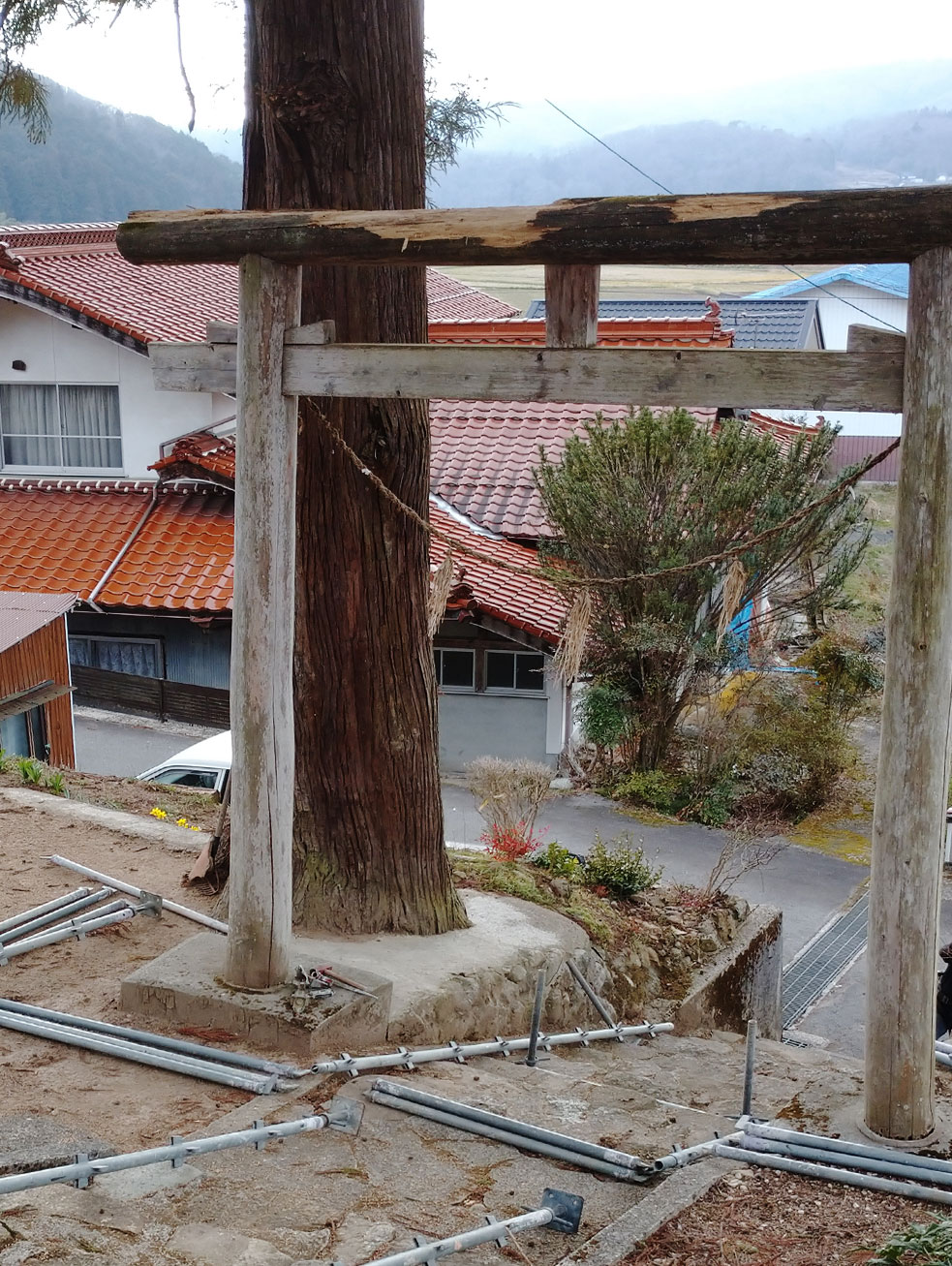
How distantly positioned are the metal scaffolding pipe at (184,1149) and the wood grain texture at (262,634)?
Answer: 99 cm

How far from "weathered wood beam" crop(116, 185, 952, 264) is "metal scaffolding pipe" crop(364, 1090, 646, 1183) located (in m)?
3.04

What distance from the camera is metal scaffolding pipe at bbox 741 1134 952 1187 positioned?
3.96m

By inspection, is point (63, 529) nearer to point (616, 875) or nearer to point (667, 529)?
point (667, 529)

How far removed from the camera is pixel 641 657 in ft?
49.4

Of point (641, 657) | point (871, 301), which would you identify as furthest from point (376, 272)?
point (871, 301)

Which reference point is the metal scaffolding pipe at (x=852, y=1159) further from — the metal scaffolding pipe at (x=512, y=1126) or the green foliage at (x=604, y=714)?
the green foliage at (x=604, y=714)

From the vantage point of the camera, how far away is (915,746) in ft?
14.0

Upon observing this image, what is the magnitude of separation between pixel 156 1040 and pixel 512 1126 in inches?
58.4

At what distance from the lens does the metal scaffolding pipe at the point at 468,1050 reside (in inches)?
188

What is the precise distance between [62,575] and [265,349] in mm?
12189

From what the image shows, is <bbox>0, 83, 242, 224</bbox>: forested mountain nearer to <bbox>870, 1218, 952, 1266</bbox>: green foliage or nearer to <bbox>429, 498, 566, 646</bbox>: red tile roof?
<bbox>429, 498, 566, 646</bbox>: red tile roof

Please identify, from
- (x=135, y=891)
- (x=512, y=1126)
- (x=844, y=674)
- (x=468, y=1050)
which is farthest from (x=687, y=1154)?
(x=844, y=674)

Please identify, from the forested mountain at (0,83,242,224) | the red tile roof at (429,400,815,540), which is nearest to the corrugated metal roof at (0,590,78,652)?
the red tile roof at (429,400,815,540)

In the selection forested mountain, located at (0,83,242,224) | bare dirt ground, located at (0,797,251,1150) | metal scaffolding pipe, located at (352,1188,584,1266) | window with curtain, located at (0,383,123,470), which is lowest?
bare dirt ground, located at (0,797,251,1150)
